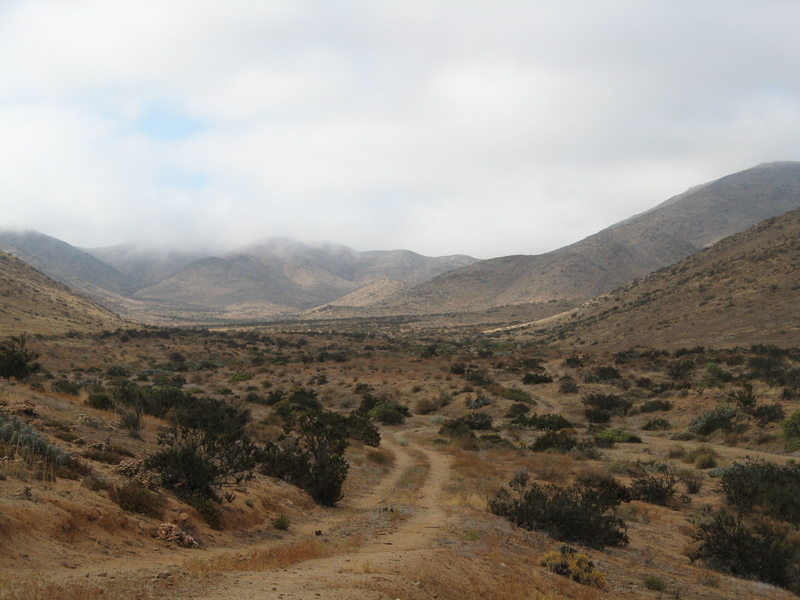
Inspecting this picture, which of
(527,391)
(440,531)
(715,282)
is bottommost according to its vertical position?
(527,391)

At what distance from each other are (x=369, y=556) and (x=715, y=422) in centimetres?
2125

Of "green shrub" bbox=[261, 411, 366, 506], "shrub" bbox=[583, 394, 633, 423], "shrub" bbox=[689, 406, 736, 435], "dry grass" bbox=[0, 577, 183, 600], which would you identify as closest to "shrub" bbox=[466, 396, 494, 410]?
"shrub" bbox=[583, 394, 633, 423]

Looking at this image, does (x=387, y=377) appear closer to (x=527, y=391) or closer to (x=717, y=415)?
(x=527, y=391)

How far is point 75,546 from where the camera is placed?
5.77 m

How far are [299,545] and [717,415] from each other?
21.9 meters

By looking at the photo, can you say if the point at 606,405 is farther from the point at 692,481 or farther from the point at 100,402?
the point at 100,402

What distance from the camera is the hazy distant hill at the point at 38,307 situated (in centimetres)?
5794

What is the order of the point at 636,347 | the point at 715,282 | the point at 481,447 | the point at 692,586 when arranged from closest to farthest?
the point at 692,586
the point at 481,447
the point at 636,347
the point at 715,282

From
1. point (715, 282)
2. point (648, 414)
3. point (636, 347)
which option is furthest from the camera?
point (715, 282)

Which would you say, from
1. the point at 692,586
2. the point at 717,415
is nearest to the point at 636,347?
the point at 717,415

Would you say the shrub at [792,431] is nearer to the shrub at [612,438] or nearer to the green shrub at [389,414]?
the shrub at [612,438]

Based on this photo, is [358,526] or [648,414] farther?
[648,414]

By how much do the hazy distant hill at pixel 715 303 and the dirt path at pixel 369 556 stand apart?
46607 mm

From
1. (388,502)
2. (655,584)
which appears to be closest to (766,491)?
(655,584)
